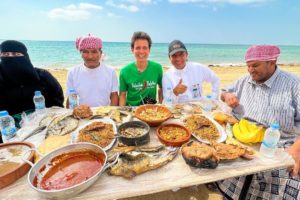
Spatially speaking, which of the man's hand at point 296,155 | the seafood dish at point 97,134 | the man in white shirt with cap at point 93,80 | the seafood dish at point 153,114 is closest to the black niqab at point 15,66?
the man in white shirt with cap at point 93,80

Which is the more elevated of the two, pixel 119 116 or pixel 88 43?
pixel 88 43

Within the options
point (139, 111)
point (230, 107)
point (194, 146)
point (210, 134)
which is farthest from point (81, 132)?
point (230, 107)

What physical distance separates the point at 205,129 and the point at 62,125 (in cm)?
183

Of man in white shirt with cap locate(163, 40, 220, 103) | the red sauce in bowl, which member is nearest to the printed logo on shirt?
man in white shirt with cap locate(163, 40, 220, 103)

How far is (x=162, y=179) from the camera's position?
1580 millimetres

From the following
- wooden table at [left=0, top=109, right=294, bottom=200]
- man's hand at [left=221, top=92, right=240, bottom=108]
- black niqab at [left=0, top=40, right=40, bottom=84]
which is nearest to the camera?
wooden table at [left=0, top=109, right=294, bottom=200]

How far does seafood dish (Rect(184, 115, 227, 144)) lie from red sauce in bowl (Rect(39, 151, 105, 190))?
1131mm

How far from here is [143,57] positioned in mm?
3951

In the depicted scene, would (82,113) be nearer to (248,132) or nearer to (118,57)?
(248,132)

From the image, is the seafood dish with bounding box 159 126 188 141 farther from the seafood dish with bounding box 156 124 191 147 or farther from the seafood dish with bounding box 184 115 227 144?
the seafood dish with bounding box 184 115 227 144

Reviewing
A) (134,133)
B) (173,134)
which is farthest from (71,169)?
(173,134)

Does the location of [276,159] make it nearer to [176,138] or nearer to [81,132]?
[176,138]

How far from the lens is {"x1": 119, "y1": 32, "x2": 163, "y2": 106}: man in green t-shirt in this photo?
3965 millimetres

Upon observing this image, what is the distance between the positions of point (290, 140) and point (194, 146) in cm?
165
